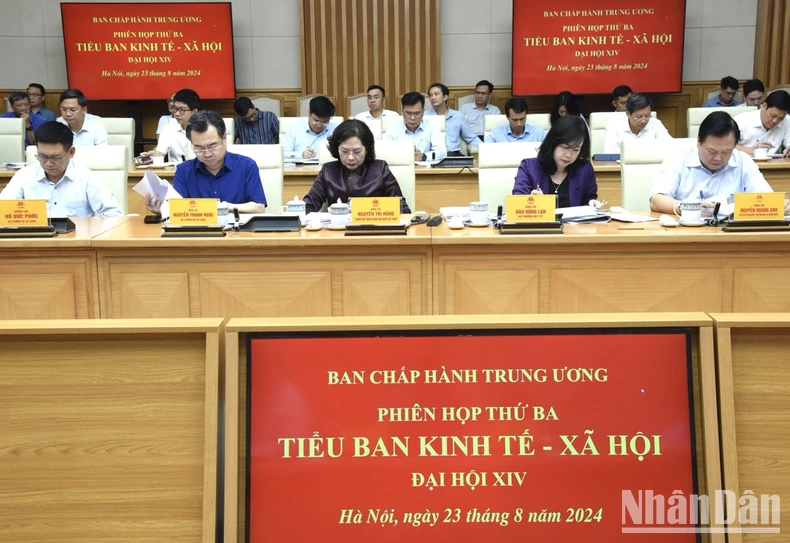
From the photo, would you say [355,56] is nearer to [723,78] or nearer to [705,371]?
[723,78]

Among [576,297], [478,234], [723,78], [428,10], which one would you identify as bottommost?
[576,297]

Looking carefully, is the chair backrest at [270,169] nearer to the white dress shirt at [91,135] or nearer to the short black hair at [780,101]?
the white dress shirt at [91,135]

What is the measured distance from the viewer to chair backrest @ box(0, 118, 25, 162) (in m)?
5.63

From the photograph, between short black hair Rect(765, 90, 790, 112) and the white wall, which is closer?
short black hair Rect(765, 90, 790, 112)

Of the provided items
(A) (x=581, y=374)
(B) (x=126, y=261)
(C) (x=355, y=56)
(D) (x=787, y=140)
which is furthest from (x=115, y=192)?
(C) (x=355, y=56)

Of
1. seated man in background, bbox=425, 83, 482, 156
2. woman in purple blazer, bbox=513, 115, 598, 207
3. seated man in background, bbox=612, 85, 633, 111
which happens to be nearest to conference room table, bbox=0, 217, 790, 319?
woman in purple blazer, bbox=513, 115, 598, 207

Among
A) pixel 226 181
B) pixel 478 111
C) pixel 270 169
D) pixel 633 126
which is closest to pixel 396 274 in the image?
pixel 226 181

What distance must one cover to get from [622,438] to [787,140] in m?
4.97

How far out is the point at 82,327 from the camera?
1.30m

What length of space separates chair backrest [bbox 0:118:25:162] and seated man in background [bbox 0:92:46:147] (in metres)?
1.42

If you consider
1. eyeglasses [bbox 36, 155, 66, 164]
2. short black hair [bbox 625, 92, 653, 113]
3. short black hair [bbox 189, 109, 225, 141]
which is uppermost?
short black hair [bbox 625, 92, 653, 113]

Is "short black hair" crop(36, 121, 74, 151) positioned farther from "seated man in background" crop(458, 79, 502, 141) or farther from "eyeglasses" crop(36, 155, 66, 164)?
"seated man in background" crop(458, 79, 502, 141)

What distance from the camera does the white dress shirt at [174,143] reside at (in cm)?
577

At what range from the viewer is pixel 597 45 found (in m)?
8.17
